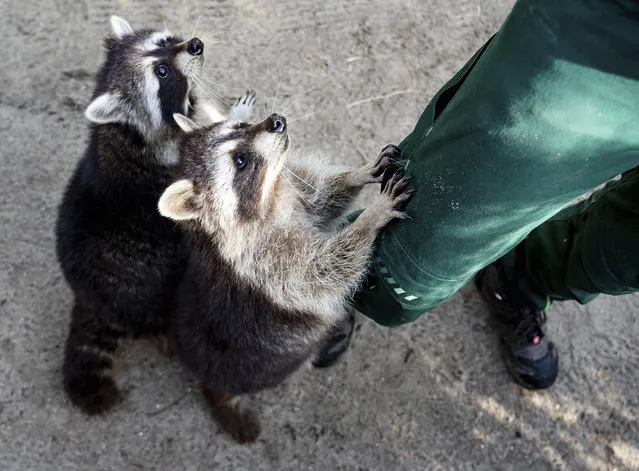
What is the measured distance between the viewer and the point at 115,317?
279 centimetres

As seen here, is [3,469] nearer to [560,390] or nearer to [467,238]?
[467,238]

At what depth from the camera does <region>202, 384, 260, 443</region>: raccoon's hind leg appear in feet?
9.47

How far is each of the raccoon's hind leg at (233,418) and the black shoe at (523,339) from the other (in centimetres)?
141

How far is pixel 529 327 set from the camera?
302cm

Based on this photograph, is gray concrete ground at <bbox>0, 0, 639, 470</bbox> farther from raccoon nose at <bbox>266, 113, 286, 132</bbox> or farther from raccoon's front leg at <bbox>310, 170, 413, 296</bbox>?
raccoon nose at <bbox>266, 113, 286, 132</bbox>

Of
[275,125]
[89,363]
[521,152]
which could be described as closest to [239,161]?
[275,125]

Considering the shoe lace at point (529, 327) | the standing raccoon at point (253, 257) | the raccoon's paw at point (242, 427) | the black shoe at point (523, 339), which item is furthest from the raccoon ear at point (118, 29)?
the shoe lace at point (529, 327)

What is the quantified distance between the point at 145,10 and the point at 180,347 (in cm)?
236

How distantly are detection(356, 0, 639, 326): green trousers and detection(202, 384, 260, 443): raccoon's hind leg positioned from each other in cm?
106

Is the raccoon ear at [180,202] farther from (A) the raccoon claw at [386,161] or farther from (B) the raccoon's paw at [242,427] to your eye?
(B) the raccoon's paw at [242,427]

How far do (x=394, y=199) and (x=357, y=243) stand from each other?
1.05 feet

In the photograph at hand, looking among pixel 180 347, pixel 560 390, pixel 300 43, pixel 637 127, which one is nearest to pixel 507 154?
pixel 637 127

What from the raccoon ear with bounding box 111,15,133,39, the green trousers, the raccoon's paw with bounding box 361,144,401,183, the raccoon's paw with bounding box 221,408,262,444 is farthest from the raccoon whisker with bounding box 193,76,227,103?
the raccoon's paw with bounding box 221,408,262,444

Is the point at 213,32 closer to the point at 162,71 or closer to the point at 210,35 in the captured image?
the point at 210,35
